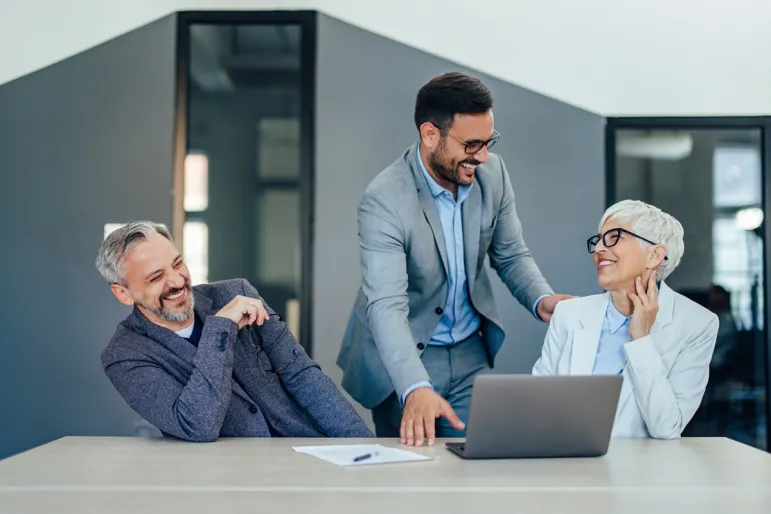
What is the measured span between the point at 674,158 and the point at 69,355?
150 inches

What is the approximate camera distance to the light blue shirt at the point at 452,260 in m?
3.05

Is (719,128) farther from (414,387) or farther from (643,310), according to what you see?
(414,387)

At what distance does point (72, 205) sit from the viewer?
17.2 ft

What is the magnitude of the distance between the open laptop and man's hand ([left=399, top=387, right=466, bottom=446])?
0.23 m

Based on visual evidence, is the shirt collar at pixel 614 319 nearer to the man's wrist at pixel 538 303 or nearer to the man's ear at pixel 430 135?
the man's wrist at pixel 538 303

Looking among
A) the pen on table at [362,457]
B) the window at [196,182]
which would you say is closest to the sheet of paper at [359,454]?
the pen on table at [362,457]

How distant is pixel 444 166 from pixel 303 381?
0.85 metres

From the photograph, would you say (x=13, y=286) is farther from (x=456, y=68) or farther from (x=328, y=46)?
(x=456, y=68)

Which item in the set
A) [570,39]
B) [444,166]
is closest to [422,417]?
[444,166]

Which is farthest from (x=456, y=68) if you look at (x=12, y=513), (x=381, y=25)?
(x=12, y=513)

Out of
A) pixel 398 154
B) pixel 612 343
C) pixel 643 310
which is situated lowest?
pixel 612 343

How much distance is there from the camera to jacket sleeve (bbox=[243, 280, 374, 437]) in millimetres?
2805

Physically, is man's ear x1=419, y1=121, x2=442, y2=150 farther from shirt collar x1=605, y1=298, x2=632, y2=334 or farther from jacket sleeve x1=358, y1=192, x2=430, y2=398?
shirt collar x1=605, y1=298, x2=632, y2=334

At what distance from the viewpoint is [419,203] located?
3.00 m
